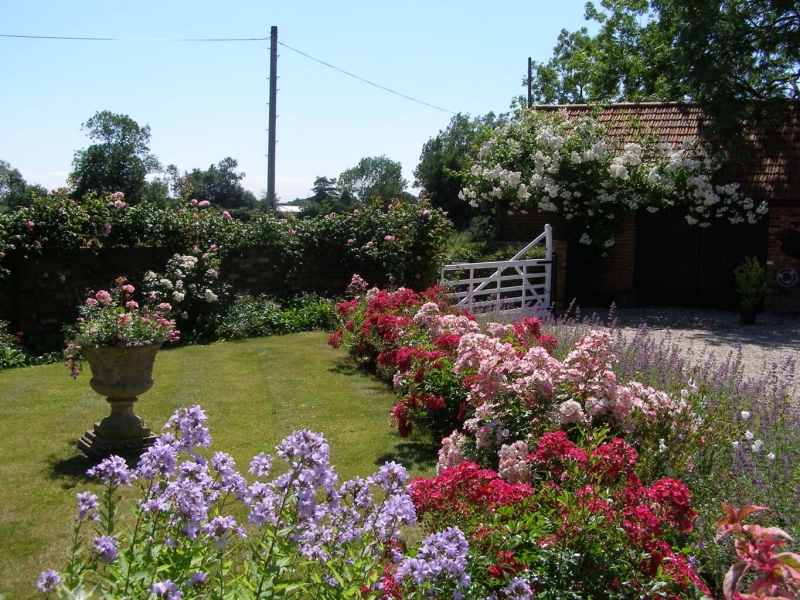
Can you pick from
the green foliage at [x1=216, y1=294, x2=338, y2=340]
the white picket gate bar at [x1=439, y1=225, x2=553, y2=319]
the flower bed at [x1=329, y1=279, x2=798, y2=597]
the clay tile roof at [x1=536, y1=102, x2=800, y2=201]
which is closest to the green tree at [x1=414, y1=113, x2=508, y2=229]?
the clay tile roof at [x1=536, y1=102, x2=800, y2=201]

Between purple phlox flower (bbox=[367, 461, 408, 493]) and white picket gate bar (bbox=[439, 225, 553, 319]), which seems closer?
purple phlox flower (bbox=[367, 461, 408, 493])

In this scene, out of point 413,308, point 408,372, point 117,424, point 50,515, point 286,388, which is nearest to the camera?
point 50,515

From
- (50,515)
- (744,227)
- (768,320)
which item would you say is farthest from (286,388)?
(744,227)

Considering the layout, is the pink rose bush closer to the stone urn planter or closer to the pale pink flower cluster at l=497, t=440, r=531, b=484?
the stone urn planter

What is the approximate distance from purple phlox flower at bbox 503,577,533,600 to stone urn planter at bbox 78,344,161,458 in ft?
13.1

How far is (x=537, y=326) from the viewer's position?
7.17m

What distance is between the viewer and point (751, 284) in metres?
13.9

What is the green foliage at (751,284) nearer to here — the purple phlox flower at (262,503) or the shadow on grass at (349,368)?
the shadow on grass at (349,368)

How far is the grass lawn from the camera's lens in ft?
15.8

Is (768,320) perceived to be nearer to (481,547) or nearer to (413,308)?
(413,308)

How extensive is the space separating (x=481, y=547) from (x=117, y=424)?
155 inches

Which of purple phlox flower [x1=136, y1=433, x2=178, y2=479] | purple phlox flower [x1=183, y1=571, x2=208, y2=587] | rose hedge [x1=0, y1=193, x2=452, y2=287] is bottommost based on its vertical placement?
purple phlox flower [x1=183, y1=571, x2=208, y2=587]

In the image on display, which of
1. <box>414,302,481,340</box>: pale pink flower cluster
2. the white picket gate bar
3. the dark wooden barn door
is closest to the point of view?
<box>414,302,481,340</box>: pale pink flower cluster

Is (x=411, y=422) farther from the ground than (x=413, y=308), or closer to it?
closer to it
